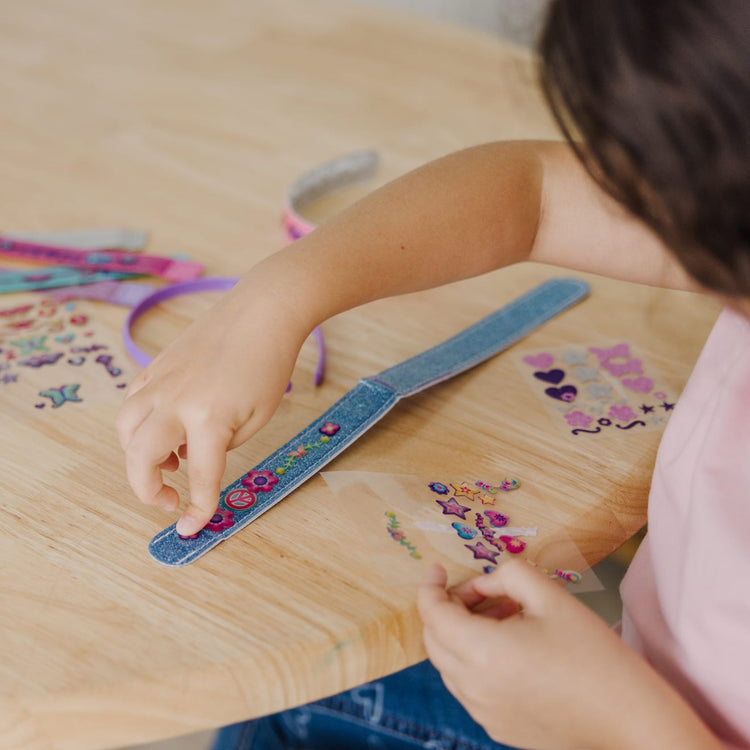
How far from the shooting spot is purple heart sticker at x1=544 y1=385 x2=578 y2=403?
2.03 ft

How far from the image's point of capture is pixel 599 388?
24.8 inches

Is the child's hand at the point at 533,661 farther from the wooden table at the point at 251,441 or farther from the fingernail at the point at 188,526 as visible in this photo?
the fingernail at the point at 188,526

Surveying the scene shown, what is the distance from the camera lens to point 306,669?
1.44 feet

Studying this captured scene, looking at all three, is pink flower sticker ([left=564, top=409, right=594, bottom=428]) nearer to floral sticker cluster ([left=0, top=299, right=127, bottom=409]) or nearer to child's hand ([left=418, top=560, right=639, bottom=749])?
child's hand ([left=418, top=560, right=639, bottom=749])

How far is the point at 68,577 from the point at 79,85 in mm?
730

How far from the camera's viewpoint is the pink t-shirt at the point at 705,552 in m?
0.48

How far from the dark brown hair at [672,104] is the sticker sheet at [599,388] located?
0.22m

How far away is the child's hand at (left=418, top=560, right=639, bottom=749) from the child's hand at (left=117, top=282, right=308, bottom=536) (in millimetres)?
137

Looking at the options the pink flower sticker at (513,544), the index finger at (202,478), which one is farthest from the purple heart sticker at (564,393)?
the index finger at (202,478)

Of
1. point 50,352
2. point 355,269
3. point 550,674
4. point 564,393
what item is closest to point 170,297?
point 50,352

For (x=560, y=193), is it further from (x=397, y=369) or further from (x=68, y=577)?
(x=68, y=577)

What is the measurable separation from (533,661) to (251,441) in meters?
0.22

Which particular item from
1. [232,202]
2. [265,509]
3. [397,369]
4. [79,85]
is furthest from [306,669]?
[79,85]

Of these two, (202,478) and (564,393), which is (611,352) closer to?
(564,393)
